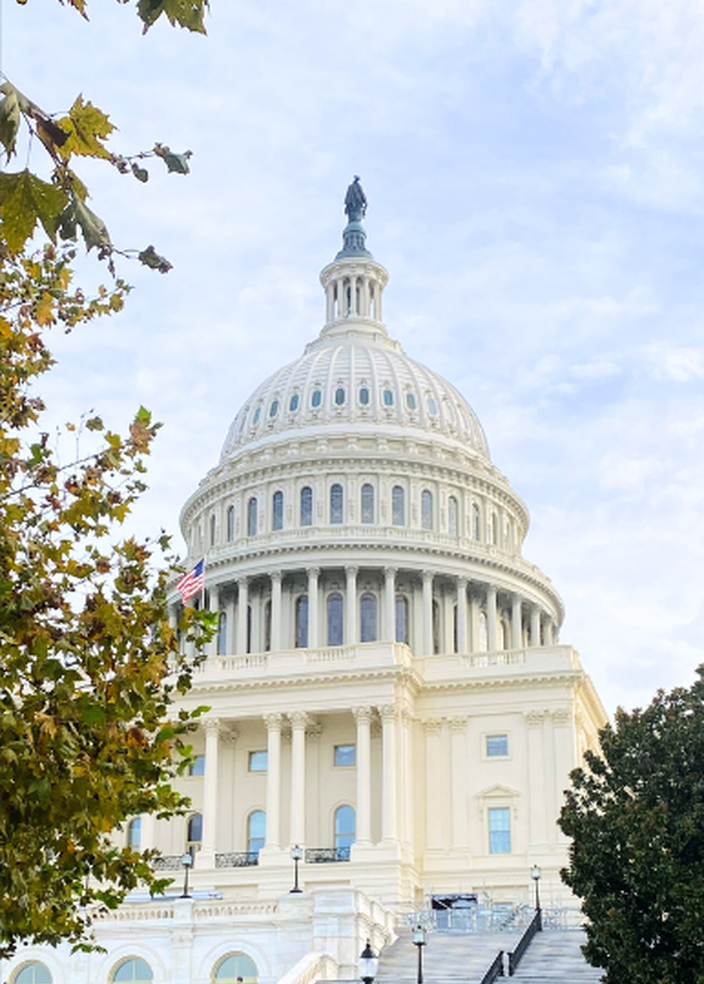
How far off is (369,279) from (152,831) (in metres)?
55.2

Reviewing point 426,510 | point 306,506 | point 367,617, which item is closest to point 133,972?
point 367,617

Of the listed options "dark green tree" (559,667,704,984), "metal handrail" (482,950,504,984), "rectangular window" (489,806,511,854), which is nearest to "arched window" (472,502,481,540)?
"rectangular window" (489,806,511,854)

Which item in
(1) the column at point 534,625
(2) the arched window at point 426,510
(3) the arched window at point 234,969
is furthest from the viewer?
(1) the column at point 534,625

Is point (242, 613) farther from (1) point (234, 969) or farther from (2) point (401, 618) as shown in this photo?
(1) point (234, 969)

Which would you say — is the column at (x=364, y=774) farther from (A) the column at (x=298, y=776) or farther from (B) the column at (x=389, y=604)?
(B) the column at (x=389, y=604)

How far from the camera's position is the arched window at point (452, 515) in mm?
94938

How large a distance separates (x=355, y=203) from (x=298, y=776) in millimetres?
65889

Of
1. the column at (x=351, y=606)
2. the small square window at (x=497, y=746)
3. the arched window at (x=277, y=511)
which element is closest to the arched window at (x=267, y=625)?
the arched window at (x=277, y=511)

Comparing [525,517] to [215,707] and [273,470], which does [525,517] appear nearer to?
[273,470]

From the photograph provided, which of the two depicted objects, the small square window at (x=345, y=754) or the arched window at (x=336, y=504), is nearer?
the small square window at (x=345, y=754)

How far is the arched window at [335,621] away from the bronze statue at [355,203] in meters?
42.4

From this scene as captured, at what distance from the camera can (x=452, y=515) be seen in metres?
95.9

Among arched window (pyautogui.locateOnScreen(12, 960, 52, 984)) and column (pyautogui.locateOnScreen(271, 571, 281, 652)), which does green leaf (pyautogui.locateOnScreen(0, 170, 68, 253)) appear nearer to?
arched window (pyautogui.locateOnScreen(12, 960, 52, 984))

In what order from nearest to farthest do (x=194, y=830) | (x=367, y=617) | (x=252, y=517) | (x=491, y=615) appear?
1. (x=194, y=830)
2. (x=367, y=617)
3. (x=491, y=615)
4. (x=252, y=517)
